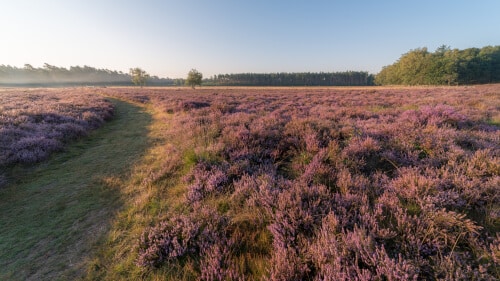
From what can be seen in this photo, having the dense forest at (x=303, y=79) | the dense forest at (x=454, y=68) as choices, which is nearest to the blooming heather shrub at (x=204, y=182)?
the dense forest at (x=454, y=68)

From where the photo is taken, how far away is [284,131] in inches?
254

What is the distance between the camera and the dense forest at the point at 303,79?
138250 mm

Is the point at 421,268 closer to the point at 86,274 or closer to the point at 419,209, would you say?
the point at 419,209

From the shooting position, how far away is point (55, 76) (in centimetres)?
12450

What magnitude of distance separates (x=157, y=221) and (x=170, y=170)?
2.10m

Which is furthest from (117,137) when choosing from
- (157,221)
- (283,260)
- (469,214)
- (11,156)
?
(469,214)

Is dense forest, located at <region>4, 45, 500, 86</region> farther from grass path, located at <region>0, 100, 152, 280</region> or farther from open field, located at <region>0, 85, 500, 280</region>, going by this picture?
grass path, located at <region>0, 100, 152, 280</region>

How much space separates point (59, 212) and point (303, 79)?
148 metres

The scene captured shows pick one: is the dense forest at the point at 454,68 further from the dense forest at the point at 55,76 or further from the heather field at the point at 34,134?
the dense forest at the point at 55,76

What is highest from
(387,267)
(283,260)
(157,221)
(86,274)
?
(387,267)

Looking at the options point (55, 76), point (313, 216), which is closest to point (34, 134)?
point (313, 216)

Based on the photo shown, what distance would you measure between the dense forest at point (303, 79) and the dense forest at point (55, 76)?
2409 inches

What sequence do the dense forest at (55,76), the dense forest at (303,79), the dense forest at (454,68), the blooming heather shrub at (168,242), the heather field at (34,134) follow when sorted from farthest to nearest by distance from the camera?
the dense forest at (303,79), the dense forest at (55,76), the dense forest at (454,68), the heather field at (34,134), the blooming heather shrub at (168,242)

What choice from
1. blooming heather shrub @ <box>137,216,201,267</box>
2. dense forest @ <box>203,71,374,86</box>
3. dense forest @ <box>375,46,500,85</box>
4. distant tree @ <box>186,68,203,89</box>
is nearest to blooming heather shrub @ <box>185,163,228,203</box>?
blooming heather shrub @ <box>137,216,201,267</box>
